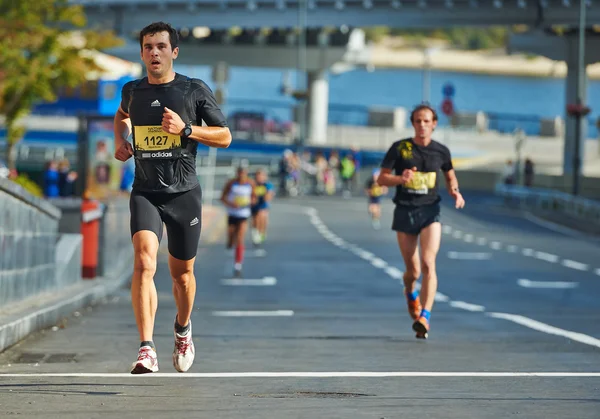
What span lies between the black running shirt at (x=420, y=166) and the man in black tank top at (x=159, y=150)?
4.29 metres

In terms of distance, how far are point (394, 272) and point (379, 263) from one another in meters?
2.36

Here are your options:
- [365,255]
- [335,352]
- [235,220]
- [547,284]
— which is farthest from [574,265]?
[335,352]

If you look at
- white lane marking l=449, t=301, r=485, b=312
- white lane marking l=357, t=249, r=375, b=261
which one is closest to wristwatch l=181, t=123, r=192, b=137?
white lane marking l=449, t=301, r=485, b=312

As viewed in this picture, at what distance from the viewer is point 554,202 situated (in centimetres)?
4831

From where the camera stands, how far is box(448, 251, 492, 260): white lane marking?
28.3 m

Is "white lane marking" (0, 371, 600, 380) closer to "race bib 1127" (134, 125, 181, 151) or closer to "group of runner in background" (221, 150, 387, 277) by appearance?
"race bib 1127" (134, 125, 181, 151)

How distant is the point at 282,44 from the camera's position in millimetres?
91188

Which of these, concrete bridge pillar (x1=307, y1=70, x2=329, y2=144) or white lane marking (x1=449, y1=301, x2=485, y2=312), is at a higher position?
concrete bridge pillar (x1=307, y1=70, x2=329, y2=144)

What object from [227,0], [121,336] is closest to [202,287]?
[121,336]

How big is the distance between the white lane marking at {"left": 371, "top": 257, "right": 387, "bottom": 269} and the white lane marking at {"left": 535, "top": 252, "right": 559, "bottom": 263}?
3.02 m

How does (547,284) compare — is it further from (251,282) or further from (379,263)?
(379,263)

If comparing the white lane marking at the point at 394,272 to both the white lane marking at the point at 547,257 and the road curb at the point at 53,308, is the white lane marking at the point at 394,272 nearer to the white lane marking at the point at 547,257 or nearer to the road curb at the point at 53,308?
the white lane marking at the point at 547,257

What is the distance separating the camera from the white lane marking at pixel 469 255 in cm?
2834

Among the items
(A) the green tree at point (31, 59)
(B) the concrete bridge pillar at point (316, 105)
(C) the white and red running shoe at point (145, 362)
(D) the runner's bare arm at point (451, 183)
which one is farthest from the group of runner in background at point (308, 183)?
(B) the concrete bridge pillar at point (316, 105)
